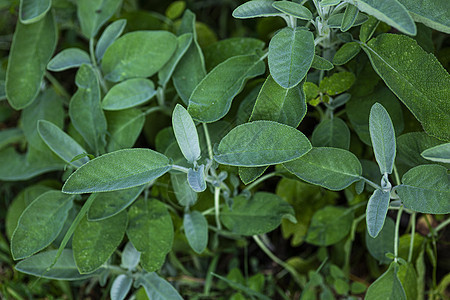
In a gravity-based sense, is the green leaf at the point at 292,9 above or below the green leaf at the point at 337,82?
above

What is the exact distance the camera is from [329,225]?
0.98 meters

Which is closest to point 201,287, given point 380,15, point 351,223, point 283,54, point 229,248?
point 229,248

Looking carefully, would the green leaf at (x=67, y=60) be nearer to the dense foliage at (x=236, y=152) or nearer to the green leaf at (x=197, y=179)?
the dense foliage at (x=236, y=152)

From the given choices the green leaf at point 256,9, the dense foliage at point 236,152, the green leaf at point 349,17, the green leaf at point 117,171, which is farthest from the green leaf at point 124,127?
the green leaf at point 349,17

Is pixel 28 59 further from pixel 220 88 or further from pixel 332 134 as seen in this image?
pixel 332 134

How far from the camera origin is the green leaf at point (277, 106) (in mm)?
756

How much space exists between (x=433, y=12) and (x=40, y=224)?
80 cm

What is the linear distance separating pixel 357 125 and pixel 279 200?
22 cm

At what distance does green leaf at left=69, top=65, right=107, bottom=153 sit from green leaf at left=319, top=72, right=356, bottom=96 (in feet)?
1.51

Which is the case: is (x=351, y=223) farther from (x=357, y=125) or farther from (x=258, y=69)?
(x=258, y=69)

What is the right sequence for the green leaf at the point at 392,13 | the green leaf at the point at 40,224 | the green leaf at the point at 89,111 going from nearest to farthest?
the green leaf at the point at 392,13 < the green leaf at the point at 40,224 < the green leaf at the point at 89,111

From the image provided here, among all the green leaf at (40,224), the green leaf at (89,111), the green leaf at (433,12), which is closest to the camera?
the green leaf at (433,12)

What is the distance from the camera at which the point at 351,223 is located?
0.98m

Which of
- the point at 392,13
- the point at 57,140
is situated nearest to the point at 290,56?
the point at 392,13
